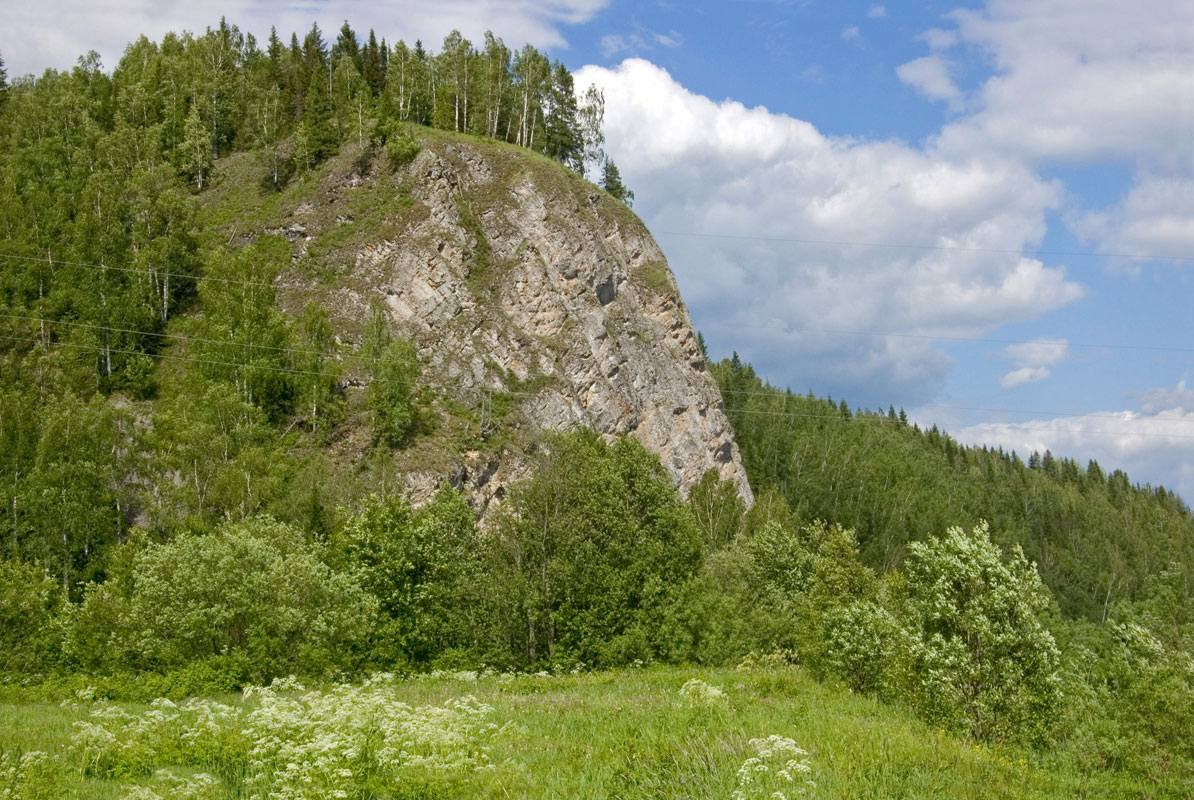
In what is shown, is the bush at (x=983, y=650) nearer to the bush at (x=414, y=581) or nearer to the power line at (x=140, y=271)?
the bush at (x=414, y=581)

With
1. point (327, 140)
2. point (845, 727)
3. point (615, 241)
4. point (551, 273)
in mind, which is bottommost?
point (845, 727)

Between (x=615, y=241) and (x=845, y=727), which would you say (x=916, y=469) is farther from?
(x=845, y=727)

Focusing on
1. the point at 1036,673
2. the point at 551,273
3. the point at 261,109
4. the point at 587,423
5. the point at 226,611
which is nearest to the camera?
the point at 1036,673

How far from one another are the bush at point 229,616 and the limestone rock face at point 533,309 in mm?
39055

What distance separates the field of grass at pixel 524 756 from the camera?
1098cm

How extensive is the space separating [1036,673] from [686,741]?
10777 millimetres

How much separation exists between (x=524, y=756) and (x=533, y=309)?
7669 cm

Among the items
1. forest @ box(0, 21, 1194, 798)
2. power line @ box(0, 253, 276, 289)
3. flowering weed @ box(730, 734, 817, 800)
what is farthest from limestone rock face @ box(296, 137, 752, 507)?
flowering weed @ box(730, 734, 817, 800)

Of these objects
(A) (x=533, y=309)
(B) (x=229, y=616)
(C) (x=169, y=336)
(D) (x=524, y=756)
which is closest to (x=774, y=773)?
(D) (x=524, y=756)

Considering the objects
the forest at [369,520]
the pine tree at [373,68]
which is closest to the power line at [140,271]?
the forest at [369,520]

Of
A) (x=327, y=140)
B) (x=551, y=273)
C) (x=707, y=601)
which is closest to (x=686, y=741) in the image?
(x=707, y=601)

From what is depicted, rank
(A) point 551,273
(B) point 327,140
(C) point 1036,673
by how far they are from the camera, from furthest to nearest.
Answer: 1. (B) point 327,140
2. (A) point 551,273
3. (C) point 1036,673

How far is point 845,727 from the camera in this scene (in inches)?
607

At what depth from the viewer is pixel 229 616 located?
32562 millimetres
